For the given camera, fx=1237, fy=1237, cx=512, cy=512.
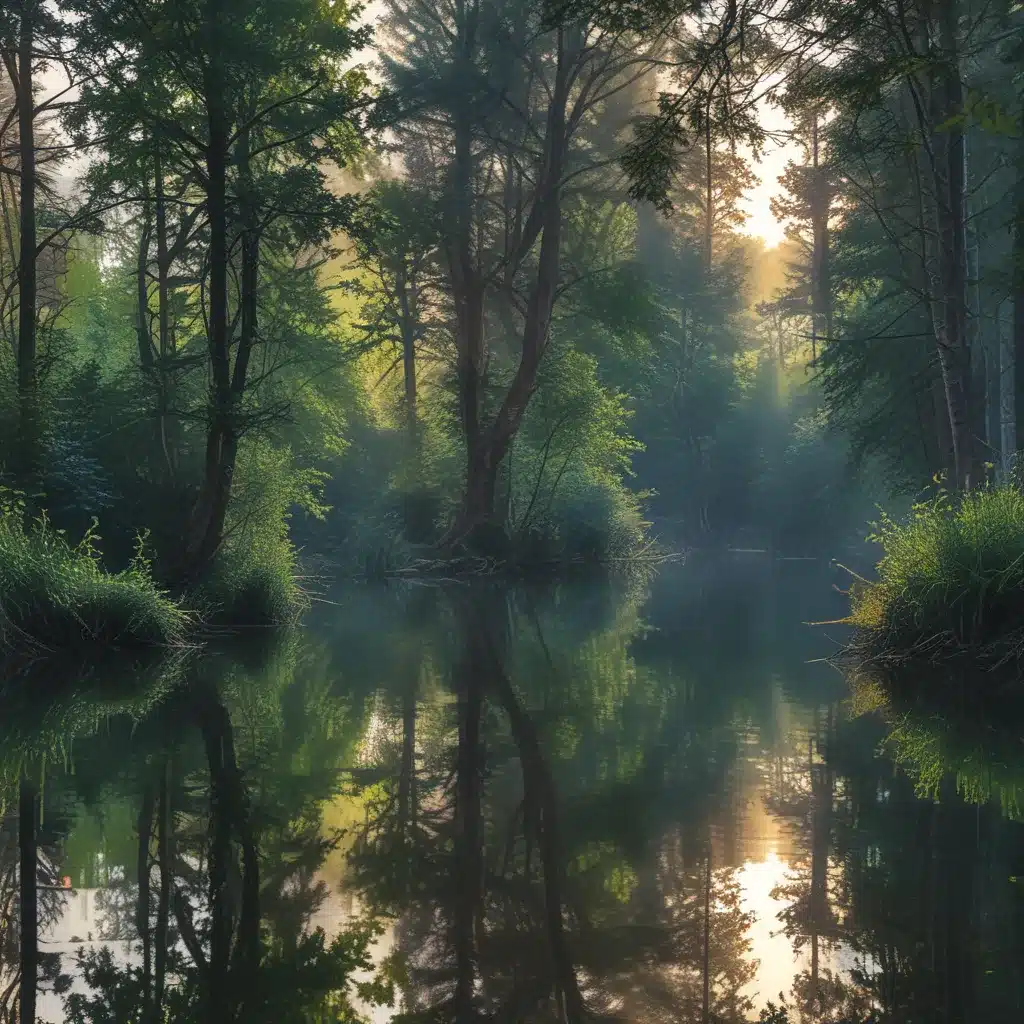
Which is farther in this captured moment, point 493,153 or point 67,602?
point 493,153

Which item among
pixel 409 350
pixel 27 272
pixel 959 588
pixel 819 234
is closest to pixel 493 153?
pixel 409 350

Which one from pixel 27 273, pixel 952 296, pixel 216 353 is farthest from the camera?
pixel 27 273

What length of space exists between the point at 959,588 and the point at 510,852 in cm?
660

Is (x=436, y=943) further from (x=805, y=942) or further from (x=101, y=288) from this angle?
(x=101, y=288)

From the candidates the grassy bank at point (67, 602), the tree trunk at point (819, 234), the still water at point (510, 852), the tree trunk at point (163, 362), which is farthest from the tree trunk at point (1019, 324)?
the tree trunk at point (819, 234)

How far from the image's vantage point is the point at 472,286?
27.9 m

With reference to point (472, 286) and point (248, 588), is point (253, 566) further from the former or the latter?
point (472, 286)

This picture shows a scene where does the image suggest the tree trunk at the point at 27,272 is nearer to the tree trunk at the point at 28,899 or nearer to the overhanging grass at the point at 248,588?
the overhanging grass at the point at 248,588

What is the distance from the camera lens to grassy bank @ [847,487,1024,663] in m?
10.6

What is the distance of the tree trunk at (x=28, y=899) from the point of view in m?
3.88

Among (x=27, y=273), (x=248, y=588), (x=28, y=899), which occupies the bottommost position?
(x=28, y=899)

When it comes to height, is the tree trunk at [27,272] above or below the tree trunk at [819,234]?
below

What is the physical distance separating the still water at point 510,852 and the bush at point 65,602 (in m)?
1.18

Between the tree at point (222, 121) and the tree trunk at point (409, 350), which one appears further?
the tree trunk at point (409, 350)
